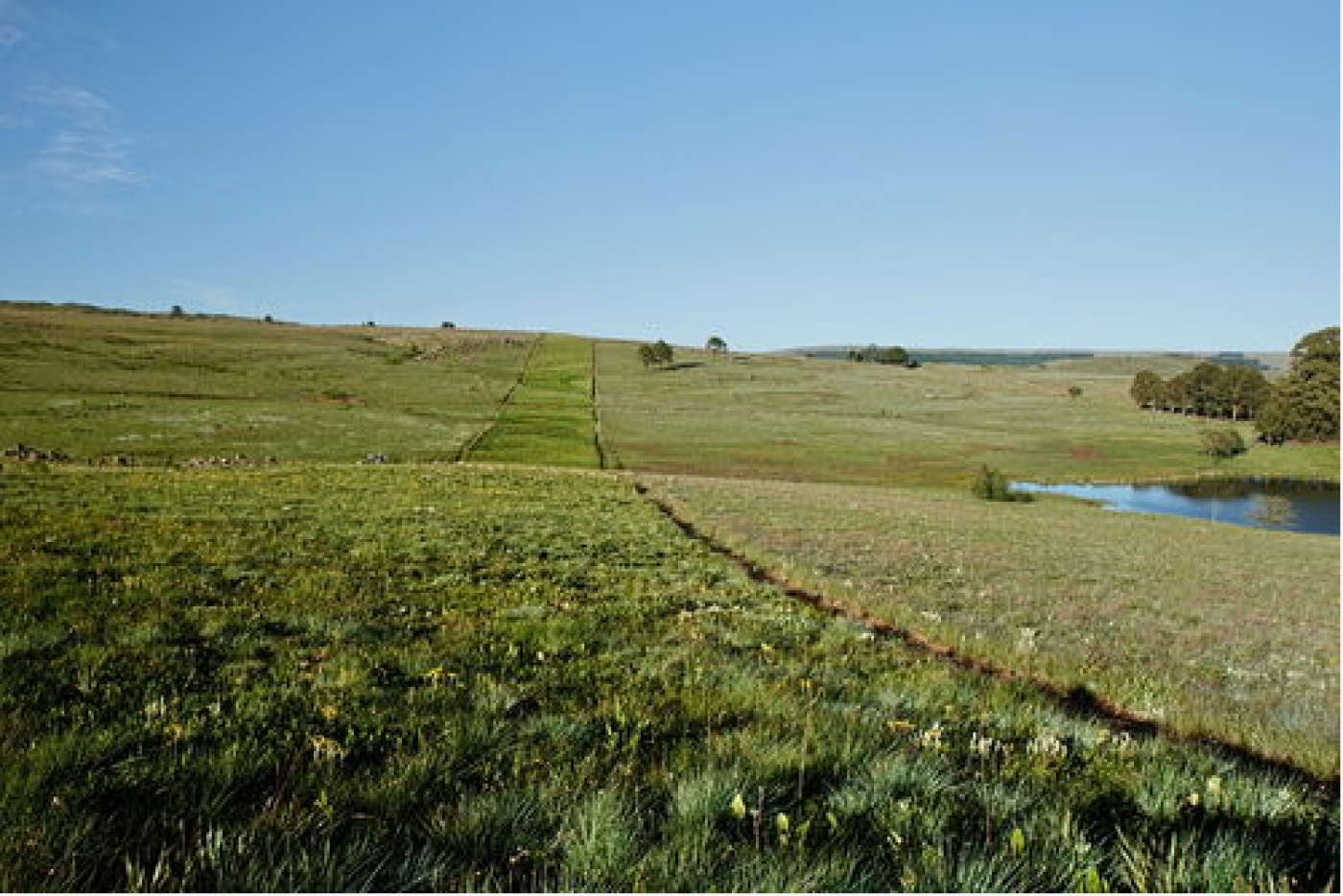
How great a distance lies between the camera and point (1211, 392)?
14150 centimetres

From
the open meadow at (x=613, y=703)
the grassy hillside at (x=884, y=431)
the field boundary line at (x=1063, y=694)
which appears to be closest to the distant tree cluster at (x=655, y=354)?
the grassy hillside at (x=884, y=431)

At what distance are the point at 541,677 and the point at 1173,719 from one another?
25.6 feet

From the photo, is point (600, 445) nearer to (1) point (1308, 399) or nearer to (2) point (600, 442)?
(2) point (600, 442)

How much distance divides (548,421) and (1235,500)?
8230 cm

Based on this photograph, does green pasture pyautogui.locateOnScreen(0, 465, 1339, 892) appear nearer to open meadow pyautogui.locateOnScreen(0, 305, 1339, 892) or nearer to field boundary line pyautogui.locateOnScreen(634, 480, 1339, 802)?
open meadow pyautogui.locateOnScreen(0, 305, 1339, 892)

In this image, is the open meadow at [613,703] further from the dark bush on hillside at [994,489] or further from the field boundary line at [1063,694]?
the dark bush on hillside at [994,489]

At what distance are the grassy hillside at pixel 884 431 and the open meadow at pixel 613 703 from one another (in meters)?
49.6

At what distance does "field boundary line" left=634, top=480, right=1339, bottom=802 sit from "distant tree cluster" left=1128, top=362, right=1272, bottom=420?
14953 cm

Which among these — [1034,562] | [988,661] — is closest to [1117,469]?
[1034,562]

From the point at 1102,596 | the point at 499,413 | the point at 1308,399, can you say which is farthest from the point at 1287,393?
the point at 1102,596

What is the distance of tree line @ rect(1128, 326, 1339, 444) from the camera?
354ft

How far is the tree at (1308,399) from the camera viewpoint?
107312 mm

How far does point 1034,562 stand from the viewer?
1152 inches

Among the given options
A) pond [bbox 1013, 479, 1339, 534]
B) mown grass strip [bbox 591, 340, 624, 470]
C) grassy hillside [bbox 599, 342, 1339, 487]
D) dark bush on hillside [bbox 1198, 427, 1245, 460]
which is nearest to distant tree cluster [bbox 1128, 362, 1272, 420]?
grassy hillside [bbox 599, 342, 1339, 487]
